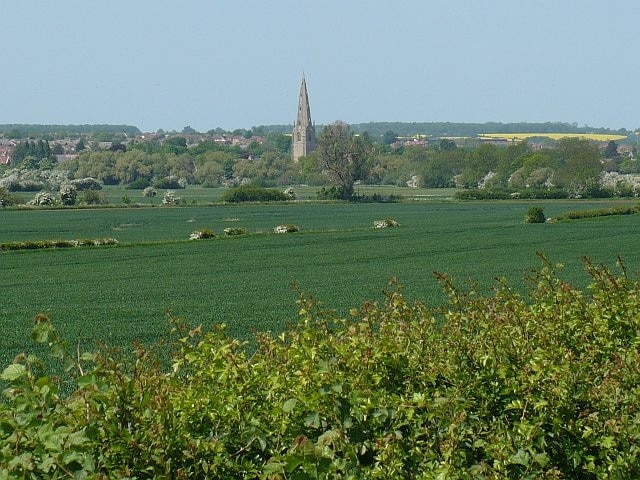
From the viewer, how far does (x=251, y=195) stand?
315 ft

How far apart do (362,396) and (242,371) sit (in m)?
0.83

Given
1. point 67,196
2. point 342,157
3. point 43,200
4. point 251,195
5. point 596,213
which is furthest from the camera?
point 342,157

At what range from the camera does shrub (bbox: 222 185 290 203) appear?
311ft

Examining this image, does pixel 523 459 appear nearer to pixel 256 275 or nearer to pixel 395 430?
pixel 395 430

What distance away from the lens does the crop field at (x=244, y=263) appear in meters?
23.0

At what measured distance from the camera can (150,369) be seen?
22.2ft

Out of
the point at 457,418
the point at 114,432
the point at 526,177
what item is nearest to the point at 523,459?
the point at 457,418

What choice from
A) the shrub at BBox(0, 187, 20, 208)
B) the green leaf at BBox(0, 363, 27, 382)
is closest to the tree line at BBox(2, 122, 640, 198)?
the shrub at BBox(0, 187, 20, 208)

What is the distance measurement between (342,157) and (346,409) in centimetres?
9642

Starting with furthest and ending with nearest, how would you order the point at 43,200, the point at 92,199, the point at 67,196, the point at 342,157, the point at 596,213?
the point at 342,157 → the point at 92,199 → the point at 67,196 → the point at 43,200 → the point at 596,213

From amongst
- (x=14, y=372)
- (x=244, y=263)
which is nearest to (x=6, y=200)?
(x=244, y=263)

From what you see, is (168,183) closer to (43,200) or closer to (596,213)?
(43,200)

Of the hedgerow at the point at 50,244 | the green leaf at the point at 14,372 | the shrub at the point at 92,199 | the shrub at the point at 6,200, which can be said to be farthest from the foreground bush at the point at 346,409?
the shrub at the point at 92,199

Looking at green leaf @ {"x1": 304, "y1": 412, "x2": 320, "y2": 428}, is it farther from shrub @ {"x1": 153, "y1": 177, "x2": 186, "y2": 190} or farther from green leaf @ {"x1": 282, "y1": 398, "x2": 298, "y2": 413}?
shrub @ {"x1": 153, "y1": 177, "x2": 186, "y2": 190}
